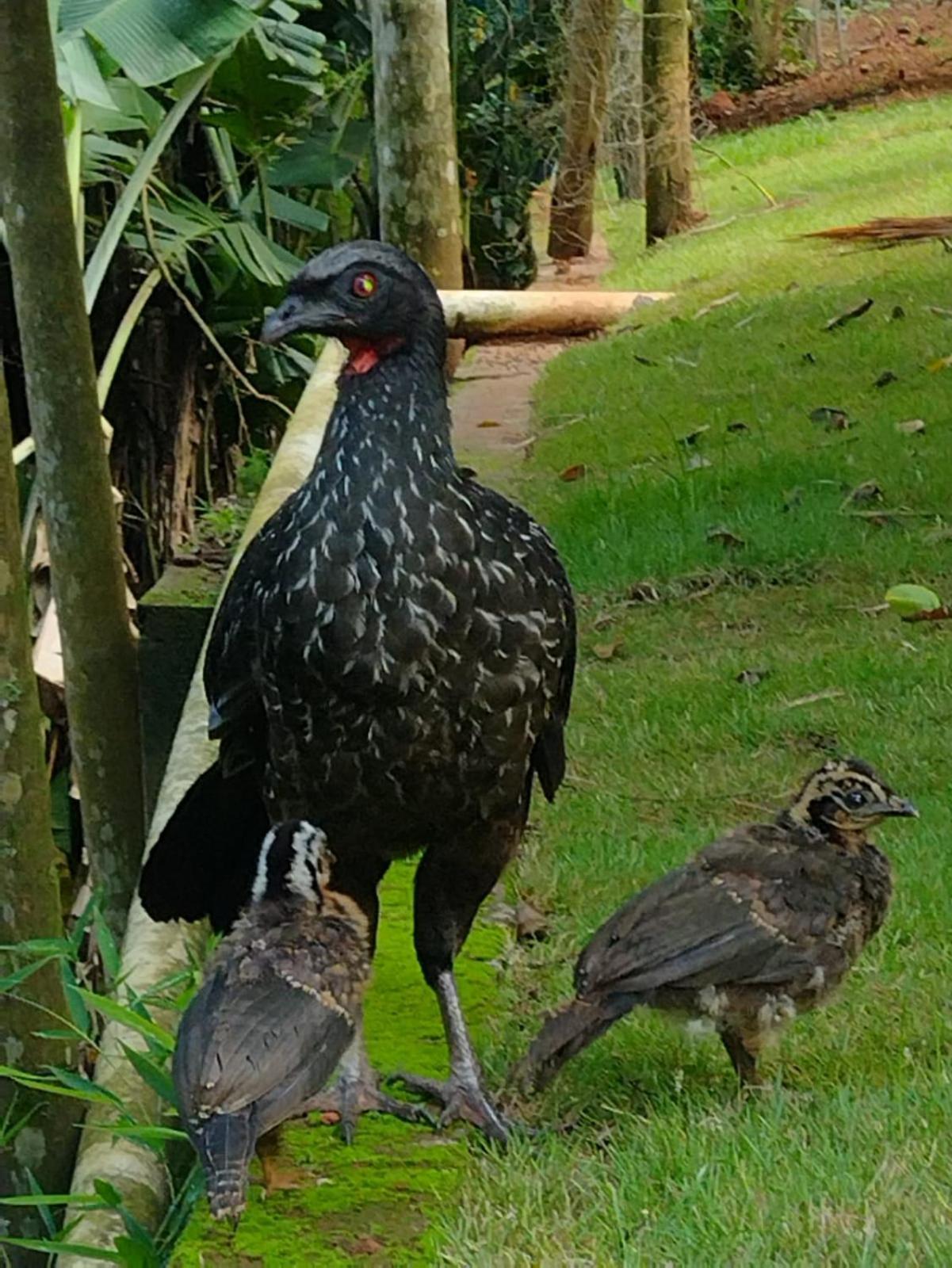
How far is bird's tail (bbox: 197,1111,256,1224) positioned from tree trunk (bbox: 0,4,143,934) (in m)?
2.26

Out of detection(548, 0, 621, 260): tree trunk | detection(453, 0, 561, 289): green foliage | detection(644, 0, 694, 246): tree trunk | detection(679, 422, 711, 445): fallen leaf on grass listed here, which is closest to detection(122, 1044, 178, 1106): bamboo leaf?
detection(679, 422, 711, 445): fallen leaf on grass

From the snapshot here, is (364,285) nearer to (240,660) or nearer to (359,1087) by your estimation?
(240,660)

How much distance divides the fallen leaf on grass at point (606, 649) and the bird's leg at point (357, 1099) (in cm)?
336

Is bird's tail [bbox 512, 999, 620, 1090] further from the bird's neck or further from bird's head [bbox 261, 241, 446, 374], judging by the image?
bird's head [bbox 261, 241, 446, 374]

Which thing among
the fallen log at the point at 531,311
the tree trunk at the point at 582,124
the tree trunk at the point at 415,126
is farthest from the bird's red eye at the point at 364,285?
the tree trunk at the point at 582,124

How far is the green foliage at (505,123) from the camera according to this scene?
58.4ft

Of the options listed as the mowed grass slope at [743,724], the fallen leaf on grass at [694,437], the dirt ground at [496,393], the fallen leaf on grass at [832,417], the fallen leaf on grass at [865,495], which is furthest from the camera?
the dirt ground at [496,393]

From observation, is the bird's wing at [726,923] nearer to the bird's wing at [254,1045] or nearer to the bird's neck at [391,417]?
the bird's wing at [254,1045]

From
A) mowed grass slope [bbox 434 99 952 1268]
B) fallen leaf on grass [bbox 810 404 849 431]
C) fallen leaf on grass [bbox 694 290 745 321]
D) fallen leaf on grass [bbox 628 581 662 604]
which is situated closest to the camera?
mowed grass slope [bbox 434 99 952 1268]

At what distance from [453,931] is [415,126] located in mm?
6478

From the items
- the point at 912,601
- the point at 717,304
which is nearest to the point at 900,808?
the point at 912,601

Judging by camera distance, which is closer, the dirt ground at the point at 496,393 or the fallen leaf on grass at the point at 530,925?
the fallen leaf on grass at the point at 530,925

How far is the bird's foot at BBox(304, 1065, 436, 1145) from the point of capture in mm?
4348

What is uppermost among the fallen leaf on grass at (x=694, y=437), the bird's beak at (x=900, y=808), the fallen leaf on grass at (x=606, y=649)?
the bird's beak at (x=900, y=808)
